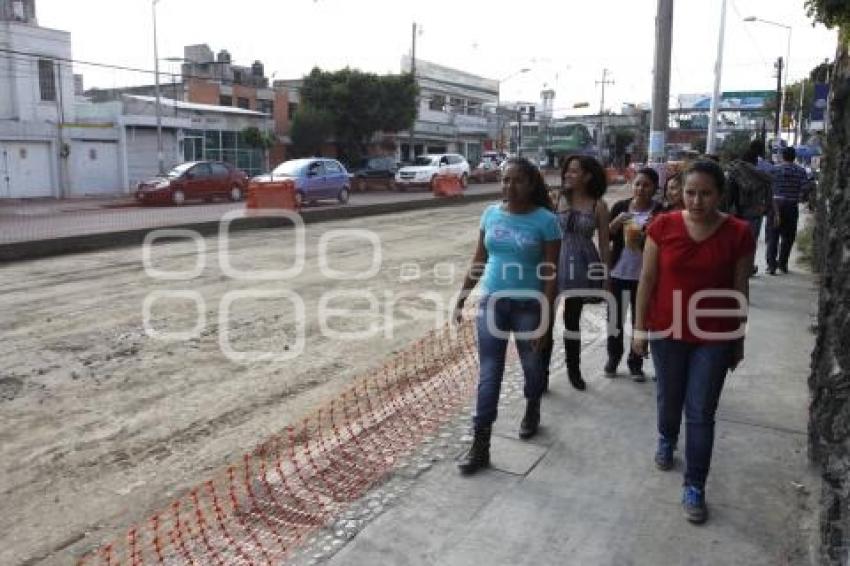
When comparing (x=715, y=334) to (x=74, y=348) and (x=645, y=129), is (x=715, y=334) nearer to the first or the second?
(x=74, y=348)

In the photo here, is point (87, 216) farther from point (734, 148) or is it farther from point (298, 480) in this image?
point (734, 148)

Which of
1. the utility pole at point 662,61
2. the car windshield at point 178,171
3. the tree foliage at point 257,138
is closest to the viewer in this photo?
the utility pole at point 662,61

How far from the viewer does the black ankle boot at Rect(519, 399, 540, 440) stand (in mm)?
4645

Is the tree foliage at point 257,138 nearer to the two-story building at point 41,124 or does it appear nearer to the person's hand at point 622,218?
the two-story building at point 41,124

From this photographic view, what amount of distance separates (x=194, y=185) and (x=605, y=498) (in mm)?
25817

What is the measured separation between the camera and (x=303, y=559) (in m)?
3.39

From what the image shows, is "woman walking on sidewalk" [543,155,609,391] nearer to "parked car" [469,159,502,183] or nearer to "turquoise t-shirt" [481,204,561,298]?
"turquoise t-shirt" [481,204,561,298]

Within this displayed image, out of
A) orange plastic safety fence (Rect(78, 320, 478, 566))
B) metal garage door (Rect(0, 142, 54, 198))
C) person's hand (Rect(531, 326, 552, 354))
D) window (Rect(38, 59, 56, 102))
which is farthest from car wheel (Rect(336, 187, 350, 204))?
person's hand (Rect(531, 326, 552, 354))

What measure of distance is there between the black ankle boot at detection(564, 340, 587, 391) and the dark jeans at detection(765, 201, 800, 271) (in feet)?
18.7

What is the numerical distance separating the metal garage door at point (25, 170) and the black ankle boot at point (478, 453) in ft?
104

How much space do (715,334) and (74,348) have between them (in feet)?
19.5

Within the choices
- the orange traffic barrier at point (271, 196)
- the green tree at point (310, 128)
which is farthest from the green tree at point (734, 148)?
the green tree at point (310, 128)

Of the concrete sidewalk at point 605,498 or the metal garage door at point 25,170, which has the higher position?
the metal garage door at point 25,170

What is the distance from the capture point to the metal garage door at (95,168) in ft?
111
